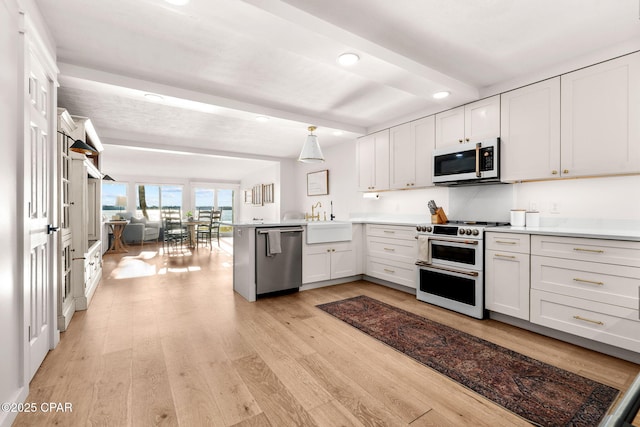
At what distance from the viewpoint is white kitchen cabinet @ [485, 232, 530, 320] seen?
8.80 feet

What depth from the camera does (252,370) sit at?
6.68ft

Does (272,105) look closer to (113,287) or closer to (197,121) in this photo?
(197,121)

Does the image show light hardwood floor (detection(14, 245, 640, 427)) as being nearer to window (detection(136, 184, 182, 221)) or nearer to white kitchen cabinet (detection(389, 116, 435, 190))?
white kitchen cabinet (detection(389, 116, 435, 190))

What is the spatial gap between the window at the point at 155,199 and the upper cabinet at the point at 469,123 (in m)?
9.28

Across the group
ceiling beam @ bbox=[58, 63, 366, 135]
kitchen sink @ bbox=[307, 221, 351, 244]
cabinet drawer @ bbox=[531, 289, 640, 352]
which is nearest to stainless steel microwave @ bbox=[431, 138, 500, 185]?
cabinet drawer @ bbox=[531, 289, 640, 352]

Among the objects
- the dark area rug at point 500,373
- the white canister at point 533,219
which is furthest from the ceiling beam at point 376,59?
the dark area rug at point 500,373

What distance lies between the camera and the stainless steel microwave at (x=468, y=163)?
10.3ft

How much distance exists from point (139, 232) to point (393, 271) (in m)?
7.85

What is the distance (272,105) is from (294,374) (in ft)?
10.4

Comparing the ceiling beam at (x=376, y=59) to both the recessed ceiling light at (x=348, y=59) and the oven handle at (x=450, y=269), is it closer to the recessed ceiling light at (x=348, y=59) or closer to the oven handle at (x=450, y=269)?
the recessed ceiling light at (x=348, y=59)

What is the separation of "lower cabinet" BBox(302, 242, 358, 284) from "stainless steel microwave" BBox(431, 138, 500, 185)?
158 cm

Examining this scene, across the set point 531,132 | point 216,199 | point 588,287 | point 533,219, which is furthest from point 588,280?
point 216,199

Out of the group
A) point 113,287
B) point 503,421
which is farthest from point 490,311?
point 113,287

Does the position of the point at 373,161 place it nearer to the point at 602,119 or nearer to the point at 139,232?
the point at 602,119
